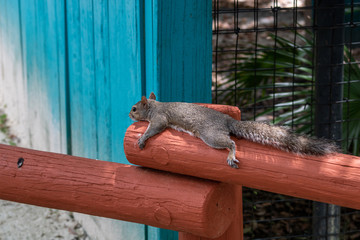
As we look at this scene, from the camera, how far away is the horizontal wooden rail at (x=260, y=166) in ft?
6.07

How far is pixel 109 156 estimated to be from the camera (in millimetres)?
3570

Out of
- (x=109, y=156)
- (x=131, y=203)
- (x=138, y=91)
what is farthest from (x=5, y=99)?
(x=131, y=203)

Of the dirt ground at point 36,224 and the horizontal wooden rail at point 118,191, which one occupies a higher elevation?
the horizontal wooden rail at point 118,191

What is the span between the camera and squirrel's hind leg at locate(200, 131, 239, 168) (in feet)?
6.70

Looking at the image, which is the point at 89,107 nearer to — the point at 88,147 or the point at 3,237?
the point at 88,147

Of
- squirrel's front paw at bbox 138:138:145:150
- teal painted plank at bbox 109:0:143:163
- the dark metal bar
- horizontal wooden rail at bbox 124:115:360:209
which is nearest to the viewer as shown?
horizontal wooden rail at bbox 124:115:360:209

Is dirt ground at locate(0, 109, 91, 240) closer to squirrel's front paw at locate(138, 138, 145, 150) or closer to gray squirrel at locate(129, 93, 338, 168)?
gray squirrel at locate(129, 93, 338, 168)

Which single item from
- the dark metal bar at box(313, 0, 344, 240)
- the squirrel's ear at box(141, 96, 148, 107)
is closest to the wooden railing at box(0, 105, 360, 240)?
the squirrel's ear at box(141, 96, 148, 107)

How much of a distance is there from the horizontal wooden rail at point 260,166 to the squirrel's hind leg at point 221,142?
0.07 feet

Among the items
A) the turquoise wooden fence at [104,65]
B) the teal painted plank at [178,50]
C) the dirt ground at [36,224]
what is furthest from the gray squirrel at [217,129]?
the dirt ground at [36,224]

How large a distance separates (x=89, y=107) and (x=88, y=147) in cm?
31

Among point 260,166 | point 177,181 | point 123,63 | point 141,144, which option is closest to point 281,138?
point 260,166

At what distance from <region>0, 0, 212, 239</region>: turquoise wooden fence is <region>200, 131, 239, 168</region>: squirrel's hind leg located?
779mm

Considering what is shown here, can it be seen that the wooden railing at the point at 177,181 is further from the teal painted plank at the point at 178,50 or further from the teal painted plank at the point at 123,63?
the teal painted plank at the point at 123,63
